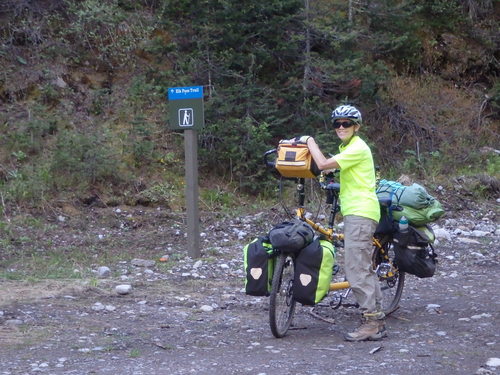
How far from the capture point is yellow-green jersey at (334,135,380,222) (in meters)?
6.29

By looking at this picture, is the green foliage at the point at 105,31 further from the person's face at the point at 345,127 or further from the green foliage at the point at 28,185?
the person's face at the point at 345,127

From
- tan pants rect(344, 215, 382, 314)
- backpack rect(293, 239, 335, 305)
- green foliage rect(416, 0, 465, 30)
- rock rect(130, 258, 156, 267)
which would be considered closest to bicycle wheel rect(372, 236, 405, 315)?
tan pants rect(344, 215, 382, 314)

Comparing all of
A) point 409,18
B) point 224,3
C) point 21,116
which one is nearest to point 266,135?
point 224,3

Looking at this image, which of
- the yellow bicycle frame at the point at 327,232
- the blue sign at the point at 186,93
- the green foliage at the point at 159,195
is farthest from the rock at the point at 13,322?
the green foliage at the point at 159,195

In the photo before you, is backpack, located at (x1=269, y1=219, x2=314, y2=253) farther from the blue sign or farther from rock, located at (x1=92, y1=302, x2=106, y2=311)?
the blue sign

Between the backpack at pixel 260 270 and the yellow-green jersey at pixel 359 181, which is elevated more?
the yellow-green jersey at pixel 359 181

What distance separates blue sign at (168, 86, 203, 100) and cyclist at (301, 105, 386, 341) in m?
3.26

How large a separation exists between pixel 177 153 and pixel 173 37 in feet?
6.87

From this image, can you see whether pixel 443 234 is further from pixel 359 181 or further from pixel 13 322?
pixel 13 322

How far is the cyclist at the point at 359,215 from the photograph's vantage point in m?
6.32

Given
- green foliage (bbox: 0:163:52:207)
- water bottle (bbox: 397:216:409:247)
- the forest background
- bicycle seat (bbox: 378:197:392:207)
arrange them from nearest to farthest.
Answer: bicycle seat (bbox: 378:197:392:207) < water bottle (bbox: 397:216:409:247) < green foliage (bbox: 0:163:52:207) < the forest background

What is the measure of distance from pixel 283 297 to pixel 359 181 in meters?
1.14

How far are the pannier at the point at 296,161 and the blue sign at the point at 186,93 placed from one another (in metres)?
3.20

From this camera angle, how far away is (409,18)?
622 inches
